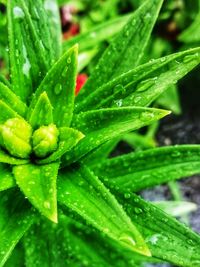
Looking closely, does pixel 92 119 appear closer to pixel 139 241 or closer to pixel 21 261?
pixel 139 241

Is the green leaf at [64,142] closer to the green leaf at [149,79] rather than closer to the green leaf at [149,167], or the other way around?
the green leaf at [149,79]

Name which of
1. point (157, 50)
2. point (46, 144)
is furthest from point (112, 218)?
point (157, 50)

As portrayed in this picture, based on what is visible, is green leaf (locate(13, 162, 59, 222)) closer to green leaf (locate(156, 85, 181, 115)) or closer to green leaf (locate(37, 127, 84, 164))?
green leaf (locate(37, 127, 84, 164))

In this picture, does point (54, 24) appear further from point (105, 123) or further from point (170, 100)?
point (170, 100)

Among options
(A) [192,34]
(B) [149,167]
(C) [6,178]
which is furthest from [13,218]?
(A) [192,34]

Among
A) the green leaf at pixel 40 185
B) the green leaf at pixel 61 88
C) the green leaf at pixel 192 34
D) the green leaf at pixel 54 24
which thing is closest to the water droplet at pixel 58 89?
the green leaf at pixel 61 88

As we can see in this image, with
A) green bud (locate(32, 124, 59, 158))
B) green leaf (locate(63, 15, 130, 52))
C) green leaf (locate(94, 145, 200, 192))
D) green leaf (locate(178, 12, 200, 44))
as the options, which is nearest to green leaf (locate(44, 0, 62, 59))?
green leaf (locate(63, 15, 130, 52))
